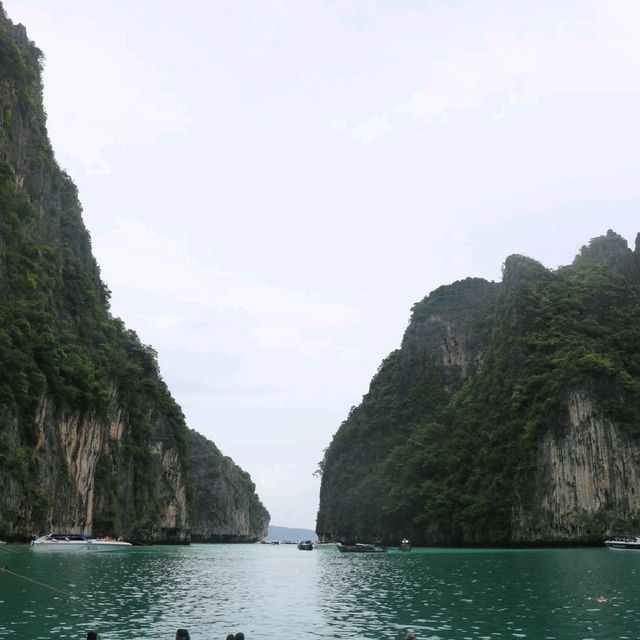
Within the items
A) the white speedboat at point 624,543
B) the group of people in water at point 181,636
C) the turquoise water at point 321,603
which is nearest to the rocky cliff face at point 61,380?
the turquoise water at point 321,603

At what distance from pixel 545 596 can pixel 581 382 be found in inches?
2599

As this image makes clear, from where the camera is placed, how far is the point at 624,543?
74500mm

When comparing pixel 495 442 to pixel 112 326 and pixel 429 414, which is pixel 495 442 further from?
pixel 112 326

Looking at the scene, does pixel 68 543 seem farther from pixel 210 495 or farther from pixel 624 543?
pixel 210 495

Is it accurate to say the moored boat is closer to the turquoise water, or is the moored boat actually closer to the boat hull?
the boat hull

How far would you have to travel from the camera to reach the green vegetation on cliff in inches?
3703

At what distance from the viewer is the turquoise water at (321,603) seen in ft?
73.0

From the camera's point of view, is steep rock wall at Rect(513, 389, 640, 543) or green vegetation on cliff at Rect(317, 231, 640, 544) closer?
steep rock wall at Rect(513, 389, 640, 543)

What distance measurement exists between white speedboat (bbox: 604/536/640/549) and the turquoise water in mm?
30254

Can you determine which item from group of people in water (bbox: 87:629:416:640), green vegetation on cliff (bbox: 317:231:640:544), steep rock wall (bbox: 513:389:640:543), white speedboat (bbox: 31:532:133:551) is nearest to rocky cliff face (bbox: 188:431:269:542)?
green vegetation on cliff (bbox: 317:231:640:544)

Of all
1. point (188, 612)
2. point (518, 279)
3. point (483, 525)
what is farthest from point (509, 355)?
point (188, 612)

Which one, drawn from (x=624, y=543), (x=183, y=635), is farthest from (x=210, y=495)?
(x=183, y=635)

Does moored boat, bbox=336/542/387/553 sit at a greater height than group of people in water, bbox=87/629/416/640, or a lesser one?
greater

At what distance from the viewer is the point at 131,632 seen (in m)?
21.5
